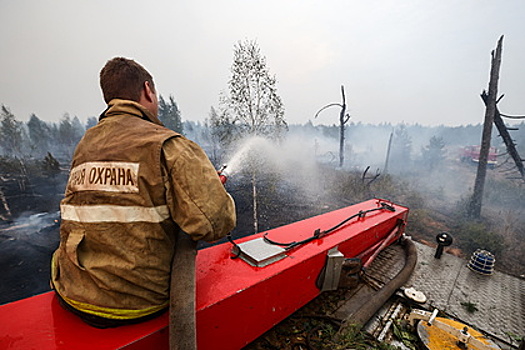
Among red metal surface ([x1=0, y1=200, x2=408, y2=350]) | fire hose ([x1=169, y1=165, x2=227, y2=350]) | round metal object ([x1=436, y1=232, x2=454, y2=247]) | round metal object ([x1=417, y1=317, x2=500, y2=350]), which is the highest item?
fire hose ([x1=169, y1=165, x2=227, y2=350])

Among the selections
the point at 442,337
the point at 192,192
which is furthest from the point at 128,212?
the point at 442,337

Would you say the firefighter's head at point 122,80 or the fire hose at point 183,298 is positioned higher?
the firefighter's head at point 122,80

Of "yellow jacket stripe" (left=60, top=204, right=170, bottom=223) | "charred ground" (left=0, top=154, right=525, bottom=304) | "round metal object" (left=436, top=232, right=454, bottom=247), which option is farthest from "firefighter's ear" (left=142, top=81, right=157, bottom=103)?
"charred ground" (left=0, top=154, right=525, bottom=304)

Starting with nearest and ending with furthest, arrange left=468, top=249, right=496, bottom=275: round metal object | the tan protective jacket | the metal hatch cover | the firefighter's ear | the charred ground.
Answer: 1. the tan protective jacket
2. the firefighter's ear
3. the metal hatch cover
4. left=468, top=249, right=496, bottom=275: round metal object
5. the charred ground

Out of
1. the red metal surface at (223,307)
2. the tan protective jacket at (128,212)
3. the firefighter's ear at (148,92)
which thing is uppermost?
the firefighter's ear at (148,92)

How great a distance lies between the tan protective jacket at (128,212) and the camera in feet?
4.00

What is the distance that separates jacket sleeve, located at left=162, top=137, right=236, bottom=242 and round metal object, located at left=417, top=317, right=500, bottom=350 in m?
2.90

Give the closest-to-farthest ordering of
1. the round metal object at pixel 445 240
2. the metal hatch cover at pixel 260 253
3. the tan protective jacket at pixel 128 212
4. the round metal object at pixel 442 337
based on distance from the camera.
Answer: the tan protective jacket at pixel 128 212
the metal hatch cover at pixel 260 253
the round metal object at pixel 442 337
the round metal object at pixel 445 240

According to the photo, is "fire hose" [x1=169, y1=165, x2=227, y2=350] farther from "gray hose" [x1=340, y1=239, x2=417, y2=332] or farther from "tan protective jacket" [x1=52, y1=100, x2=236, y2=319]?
"gray hose" [x1=340, y1=239, x2=417, y2=332]

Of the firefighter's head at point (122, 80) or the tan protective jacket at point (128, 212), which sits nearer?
the tan protective jacket at point (128, 212)

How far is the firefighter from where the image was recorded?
48.0 inches

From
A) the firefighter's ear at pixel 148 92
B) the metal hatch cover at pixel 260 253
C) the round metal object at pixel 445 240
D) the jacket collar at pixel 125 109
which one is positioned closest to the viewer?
the jacket collar at pixel 125 109

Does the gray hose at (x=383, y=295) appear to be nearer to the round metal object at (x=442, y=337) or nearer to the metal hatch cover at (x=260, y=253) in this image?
the round metal object at (x=442, y=337)

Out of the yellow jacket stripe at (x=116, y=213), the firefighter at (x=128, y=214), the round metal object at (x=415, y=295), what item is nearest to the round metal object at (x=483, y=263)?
the round metal object at (x=415, y=295)
